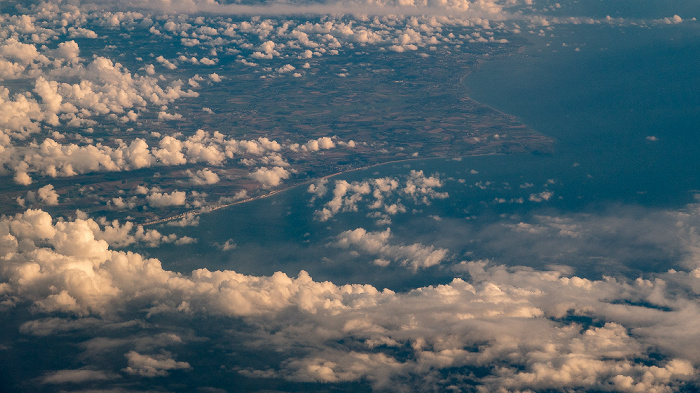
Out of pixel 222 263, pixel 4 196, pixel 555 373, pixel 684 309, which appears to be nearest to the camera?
pixel 555 373

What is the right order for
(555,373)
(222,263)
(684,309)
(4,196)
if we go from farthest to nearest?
1. (4,196)
2. (222,263)
3. (684,309)
4. (555,373)

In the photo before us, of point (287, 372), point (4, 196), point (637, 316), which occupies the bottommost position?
point (287, 372)

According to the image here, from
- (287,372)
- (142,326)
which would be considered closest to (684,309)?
(287,372)

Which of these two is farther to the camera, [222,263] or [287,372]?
[222,263]

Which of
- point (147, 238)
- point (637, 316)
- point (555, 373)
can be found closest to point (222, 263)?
point (147, 238)

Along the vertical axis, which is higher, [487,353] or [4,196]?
[4,196]

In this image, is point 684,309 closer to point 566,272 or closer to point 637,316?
point 637,316

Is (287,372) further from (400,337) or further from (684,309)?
(684,309)

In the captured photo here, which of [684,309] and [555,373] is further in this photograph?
[684,309]

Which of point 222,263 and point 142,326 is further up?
point 222,263
